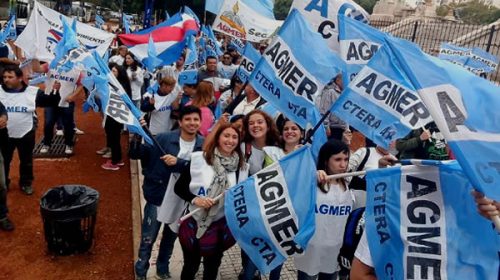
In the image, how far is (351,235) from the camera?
10.4ft

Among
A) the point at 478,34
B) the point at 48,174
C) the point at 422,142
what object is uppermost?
the point at 478,34

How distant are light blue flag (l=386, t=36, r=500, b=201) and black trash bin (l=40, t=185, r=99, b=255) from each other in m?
3.66

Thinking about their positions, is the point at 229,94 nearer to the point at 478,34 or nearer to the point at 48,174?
the point at 48,174

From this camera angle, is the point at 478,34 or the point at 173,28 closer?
the point at 173,28

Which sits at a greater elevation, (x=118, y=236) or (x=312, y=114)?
(x=312, y=114)

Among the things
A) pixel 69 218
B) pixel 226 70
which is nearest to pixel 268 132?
pixel 69 218

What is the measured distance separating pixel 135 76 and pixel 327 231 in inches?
248

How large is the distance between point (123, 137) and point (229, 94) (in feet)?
10.4

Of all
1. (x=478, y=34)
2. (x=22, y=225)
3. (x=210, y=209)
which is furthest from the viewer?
(x=478, y=34)

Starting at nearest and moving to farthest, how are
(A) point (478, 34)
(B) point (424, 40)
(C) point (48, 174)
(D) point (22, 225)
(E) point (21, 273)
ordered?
1. (E) point (21, 273)
2. (D) point (22, 225)
3. (C) point (48, 174)
4. (A) point (478, 34)
5. (B) point (424, 40)

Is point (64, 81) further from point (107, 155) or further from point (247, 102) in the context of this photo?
point (247, 102)

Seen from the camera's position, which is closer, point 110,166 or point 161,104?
point 161,104

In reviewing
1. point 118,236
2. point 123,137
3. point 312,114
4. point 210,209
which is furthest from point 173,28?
point 210,209

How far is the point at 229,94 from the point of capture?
7.13 metres
